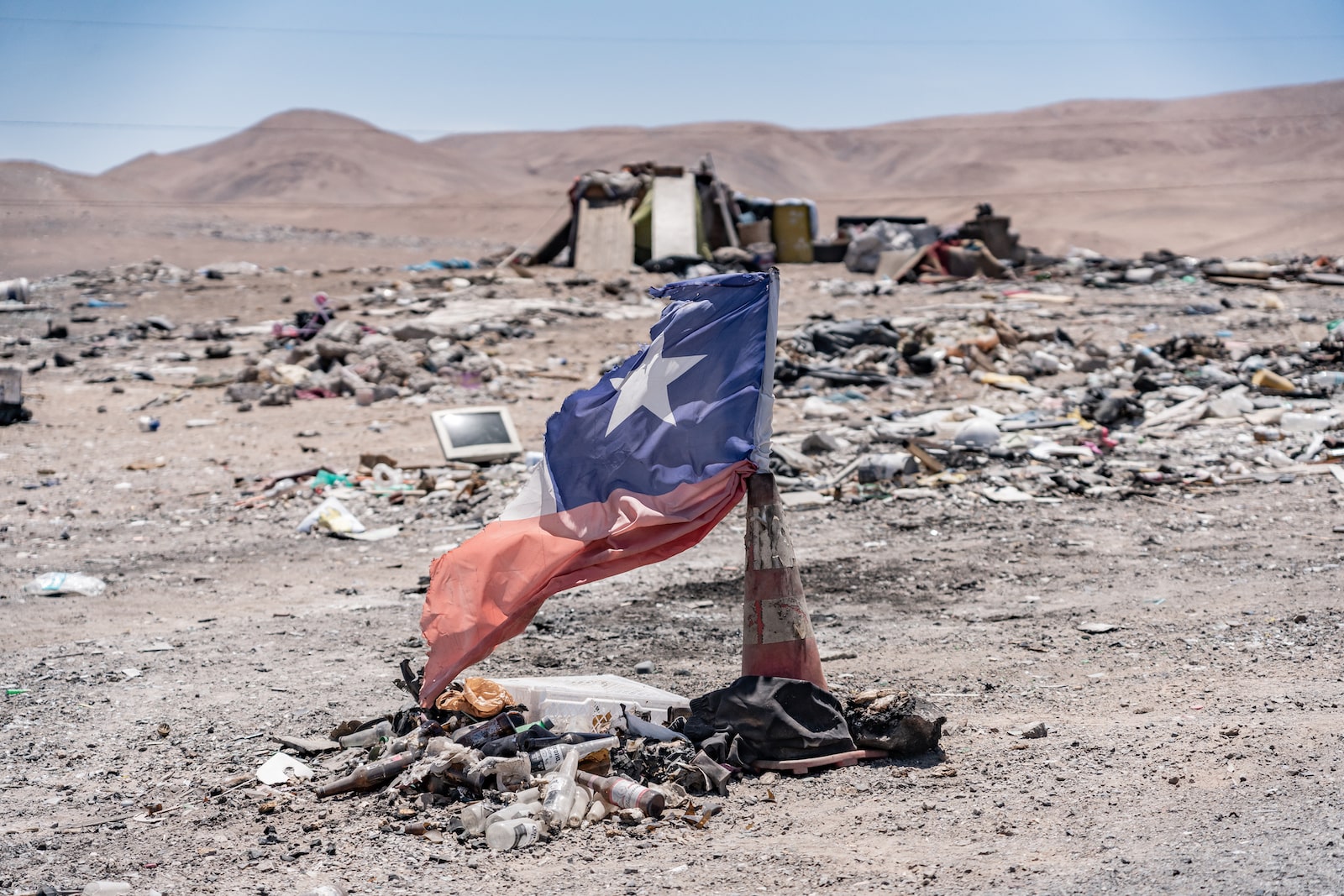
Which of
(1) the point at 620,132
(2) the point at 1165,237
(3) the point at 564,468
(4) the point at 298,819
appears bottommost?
(4) the point at 298,819

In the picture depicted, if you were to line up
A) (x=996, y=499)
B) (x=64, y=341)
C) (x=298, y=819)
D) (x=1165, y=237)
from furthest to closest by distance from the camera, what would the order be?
(x=1165, y=237) < (x=64, y=341) < (x=996, y=499) < (x=298, y=819)

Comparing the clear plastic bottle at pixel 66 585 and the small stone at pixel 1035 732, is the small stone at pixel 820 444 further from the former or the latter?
the small stone at pixel 1035 732

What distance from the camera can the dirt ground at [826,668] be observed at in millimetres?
3211

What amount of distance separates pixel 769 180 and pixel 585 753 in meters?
82.7

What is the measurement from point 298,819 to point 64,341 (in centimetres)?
1445

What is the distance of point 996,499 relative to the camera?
784 centimetres

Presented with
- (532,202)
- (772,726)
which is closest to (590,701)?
(772,726)

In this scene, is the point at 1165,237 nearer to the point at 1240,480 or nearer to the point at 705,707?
the point at 1240,480

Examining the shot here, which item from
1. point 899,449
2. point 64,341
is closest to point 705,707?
point 899,449

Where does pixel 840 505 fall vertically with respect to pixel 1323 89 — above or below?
below

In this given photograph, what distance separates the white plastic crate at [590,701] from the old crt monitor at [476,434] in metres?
5.25

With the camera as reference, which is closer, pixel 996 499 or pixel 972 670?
pixel 972 670

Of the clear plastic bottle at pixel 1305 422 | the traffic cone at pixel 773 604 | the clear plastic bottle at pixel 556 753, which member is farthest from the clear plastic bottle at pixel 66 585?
the clear plastic bottle at pixel 1305 422

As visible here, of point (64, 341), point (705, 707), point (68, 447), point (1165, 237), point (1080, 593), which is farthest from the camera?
point (1165, 237)
